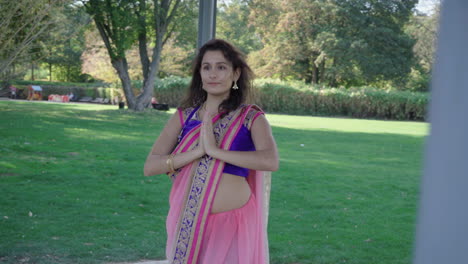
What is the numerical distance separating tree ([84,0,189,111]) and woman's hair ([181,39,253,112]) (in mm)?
13103

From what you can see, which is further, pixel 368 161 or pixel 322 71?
pixel 322 71

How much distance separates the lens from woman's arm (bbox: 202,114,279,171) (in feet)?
5.65

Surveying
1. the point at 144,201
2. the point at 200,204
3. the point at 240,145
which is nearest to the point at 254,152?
the point at 240,145

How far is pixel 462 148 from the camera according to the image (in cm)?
56

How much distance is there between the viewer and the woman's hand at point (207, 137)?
67.9 inches

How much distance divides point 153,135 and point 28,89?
720 inches

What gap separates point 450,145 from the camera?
57 cm

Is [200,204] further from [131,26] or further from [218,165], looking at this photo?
[131,26]

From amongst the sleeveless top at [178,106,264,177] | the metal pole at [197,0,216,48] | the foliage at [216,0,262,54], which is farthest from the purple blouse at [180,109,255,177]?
the foliage at [216,0,262,54]

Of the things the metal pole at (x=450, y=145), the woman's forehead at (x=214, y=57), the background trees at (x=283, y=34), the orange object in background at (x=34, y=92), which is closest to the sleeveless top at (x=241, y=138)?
the woman's forehead at (x=214, y=57)

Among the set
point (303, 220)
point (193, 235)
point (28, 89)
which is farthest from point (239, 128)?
point (28, 89)

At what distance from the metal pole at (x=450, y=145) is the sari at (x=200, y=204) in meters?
1.23

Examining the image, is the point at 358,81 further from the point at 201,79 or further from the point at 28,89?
the point at 28,89

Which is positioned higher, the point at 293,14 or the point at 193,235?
the point at 293,14
